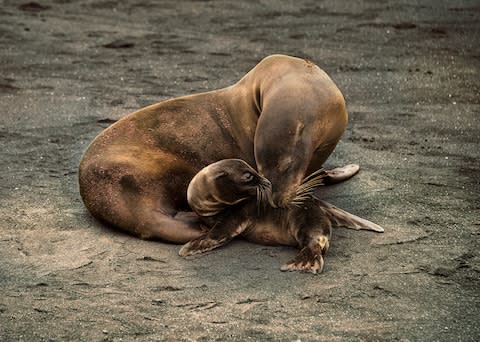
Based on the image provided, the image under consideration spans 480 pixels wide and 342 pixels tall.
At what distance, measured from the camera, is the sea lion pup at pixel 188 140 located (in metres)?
4.58

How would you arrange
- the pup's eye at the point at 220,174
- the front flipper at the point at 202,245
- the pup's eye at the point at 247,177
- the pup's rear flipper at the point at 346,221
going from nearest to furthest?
the pup's eye at the point at 247,177, the pup's eye at the point at 220,174, the front flipper at the point at 202,245, the pup's rear flipper at the point at 346,221

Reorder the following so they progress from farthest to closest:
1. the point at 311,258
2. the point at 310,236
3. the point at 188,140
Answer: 1. the point at 188,140
2. the point at 310,236
3. the point at 311,258

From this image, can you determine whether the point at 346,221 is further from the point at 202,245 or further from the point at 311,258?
the point at 202,245

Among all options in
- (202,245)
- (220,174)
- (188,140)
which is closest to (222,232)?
(202,245)

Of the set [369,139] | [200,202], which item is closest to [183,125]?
[200,202]

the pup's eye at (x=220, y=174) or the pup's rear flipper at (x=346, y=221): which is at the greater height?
the pup's eye at (x=220, y=174)

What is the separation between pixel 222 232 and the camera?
15.0 feet

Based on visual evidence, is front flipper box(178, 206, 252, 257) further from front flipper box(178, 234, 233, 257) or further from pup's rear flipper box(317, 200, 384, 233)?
pup's rear flipper box(317, 200, 384, 233)

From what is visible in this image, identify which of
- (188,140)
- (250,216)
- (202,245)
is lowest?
(202,245)

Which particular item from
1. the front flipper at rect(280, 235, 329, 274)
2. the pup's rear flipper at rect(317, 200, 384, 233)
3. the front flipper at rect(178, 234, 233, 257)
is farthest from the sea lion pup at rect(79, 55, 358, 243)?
the front flipper at rect(280, 235, 329, 274)

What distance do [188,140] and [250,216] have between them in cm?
→ 62

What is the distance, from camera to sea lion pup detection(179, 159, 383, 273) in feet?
14.4

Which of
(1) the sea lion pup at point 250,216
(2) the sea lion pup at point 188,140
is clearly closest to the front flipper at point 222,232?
(1) the sea lion pup at point 250,216

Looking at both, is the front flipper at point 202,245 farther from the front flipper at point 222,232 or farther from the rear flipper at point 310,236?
the rear flipper at point 310,236
